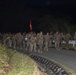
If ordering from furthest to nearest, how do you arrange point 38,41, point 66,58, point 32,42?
1. point 32,42
2. point 38,41
3. point 66,58

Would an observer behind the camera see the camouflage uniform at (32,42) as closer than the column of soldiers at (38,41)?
No

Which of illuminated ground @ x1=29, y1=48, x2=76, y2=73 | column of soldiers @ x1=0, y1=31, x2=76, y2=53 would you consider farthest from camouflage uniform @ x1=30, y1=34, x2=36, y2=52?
illuminated ground @ x1=29, y1=48, x2=76, y2=73

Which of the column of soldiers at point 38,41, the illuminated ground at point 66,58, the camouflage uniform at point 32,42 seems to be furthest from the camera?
the camouflage uniform at point 32,42

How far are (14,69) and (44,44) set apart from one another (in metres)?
15.8

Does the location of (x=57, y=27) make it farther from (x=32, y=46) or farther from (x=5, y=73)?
(x=5, y=73)

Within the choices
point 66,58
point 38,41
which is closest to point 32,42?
point 38,41

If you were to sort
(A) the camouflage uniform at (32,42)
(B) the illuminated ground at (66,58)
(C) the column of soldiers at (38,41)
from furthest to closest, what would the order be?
(A) the camouflage uniform at (32,42) → (C) the column of soldiers at (38,41) → (B) the illuminated ground at (66,58)

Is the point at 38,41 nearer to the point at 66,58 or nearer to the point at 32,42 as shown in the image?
the point at 32,42

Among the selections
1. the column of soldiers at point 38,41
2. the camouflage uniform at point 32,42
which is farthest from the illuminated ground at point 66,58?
the camouflage uniform at point 32,42

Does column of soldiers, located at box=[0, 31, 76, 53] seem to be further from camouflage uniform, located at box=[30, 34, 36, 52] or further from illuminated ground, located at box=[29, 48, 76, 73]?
illuminated ground, located at box=[29, 48, 76, 73]

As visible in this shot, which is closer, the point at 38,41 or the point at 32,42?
the point at 38,41

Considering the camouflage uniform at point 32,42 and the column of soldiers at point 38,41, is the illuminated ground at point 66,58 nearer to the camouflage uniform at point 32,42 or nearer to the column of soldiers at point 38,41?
the column of soldiers at point 38,41

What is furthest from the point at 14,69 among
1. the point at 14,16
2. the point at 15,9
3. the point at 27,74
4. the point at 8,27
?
the point at 15,9

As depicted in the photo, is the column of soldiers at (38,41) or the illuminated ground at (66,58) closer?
the illuminated ground at (66,58)
